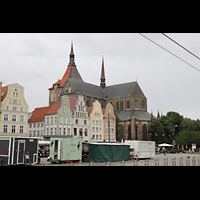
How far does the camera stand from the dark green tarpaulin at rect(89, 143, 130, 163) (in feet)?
59.5

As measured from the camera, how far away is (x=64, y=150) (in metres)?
17.6

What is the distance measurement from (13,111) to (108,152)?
20.4 meters

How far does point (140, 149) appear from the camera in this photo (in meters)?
23.1

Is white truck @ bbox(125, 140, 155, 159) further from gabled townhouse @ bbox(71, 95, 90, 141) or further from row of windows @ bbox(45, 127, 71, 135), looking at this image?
gabled townhouse @ bbox(71, 95, 90, 141)

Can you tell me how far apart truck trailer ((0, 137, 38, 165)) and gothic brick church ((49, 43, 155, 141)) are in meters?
45.6

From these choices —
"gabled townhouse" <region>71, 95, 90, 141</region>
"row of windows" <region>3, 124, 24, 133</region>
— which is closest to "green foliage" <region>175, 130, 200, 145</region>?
"gabled townhouse" <region>71, 95, 90, 141</region>

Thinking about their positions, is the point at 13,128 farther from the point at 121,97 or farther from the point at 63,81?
the point at 121,97

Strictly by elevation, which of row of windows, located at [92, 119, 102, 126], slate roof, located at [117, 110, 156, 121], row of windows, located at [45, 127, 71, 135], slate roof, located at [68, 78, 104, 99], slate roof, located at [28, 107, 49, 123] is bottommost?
row of windows, located at [45, 127, 71, 135]

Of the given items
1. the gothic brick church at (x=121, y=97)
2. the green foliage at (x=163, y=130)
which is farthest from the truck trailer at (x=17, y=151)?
the green foliage at (x=163, y=130)

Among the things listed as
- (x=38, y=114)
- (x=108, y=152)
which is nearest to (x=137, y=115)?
(x=38, y=114)
